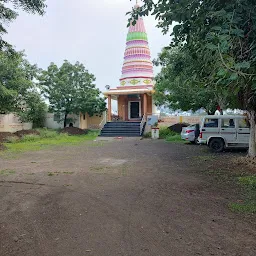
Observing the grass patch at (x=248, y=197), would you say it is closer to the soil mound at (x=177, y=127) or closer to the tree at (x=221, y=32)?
the tree at (x=221, y=32)

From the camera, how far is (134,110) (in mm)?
26969

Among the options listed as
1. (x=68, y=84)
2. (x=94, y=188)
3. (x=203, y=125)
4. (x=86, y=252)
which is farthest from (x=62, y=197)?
(x=68, y=84)

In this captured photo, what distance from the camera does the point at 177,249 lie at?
3043mm

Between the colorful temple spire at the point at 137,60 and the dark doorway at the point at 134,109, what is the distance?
2.06 metres

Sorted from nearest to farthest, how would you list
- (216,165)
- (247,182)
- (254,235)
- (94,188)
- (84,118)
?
(254,235) < (94,188) < (247,182) < (216,165) < (84,118)

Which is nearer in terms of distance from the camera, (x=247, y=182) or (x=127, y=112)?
(x=247, y=182)

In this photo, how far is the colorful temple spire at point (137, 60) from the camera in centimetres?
2630

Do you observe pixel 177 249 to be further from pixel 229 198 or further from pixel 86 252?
pixel 229 198

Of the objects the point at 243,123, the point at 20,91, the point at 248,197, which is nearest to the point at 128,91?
the point at 20,91

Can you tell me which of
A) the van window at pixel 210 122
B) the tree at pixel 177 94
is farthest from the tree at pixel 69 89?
the van window at pixel 210 122

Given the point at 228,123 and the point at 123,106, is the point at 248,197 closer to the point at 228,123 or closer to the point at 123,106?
the point at 228,123

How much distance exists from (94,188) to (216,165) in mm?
4449

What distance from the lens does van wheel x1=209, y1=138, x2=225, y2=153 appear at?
11711 millimetres

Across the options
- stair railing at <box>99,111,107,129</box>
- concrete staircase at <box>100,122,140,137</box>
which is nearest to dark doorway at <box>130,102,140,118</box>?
stair railing at <box>99,111,107,129</box>
